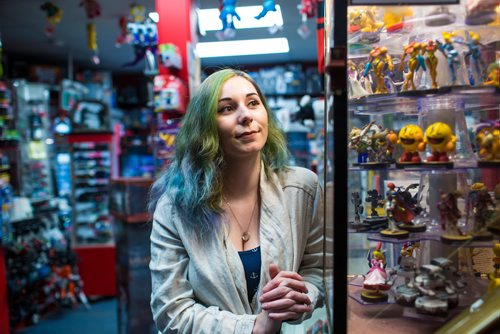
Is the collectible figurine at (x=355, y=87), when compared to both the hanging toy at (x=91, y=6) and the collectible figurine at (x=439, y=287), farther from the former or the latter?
the hanging toy at (x=91, y=6)

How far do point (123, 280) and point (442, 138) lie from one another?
2953 millimetres

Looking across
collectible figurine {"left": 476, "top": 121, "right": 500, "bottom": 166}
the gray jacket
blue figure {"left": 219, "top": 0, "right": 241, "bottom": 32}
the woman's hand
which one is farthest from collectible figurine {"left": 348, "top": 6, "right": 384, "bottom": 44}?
blue figure {"left": 219, "top": 0, "right": 241, "bottom": 32}

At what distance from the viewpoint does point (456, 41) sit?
46.0 inches

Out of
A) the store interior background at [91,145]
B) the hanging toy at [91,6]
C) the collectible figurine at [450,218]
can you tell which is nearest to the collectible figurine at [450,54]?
the collectible figurine at [450,218]

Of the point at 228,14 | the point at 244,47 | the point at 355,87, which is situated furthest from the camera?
the point at 244,47

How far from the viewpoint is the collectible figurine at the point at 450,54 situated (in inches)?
44.6

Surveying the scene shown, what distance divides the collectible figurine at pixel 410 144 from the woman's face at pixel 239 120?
1.53 feet

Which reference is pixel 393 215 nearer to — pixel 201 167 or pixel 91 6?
pixel 201 167

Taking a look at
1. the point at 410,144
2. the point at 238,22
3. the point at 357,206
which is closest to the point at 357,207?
the point at 357,206

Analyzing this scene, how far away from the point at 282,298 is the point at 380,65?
0.67m

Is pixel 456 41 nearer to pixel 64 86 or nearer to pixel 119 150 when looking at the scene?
pixel 64 86

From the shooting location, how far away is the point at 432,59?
116cm

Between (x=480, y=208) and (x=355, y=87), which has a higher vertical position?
(x=355, y=87)

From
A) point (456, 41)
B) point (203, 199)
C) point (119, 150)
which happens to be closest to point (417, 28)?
point (456, 41)
